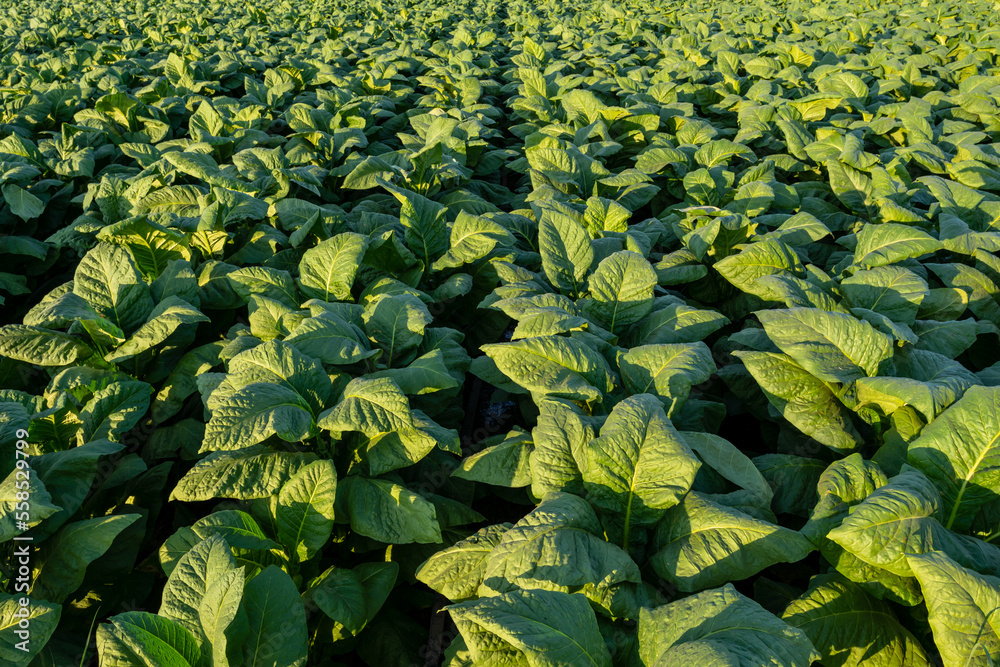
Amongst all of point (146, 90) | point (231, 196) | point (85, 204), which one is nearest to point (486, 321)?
point (231, 196)

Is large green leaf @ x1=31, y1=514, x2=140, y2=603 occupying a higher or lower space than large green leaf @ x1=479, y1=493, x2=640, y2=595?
lower

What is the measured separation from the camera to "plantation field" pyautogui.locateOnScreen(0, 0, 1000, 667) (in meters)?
1.53

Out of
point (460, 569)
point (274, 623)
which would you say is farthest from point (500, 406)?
point (274, 623)

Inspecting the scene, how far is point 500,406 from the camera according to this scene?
3002 mm

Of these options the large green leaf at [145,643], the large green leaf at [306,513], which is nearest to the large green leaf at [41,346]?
the large green leaf at [306,513]

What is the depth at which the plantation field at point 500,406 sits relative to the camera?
5.02 feet

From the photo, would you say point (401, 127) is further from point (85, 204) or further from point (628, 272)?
point (628, 272)

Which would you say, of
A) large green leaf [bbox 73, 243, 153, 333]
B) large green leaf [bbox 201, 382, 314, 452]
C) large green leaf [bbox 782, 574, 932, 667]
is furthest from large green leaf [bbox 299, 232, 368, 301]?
large green leaf [bbox 782, 574, 932, 667]

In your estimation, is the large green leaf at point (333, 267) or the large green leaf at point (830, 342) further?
the large green leaf at point (333, 267)

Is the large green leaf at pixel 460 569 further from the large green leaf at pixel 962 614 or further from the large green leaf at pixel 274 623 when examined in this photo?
the large green leaf at pixel 962 614

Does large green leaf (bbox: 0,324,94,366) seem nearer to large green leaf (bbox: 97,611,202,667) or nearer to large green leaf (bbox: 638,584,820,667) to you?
large green leaf (bbox: 97,611,202,667)

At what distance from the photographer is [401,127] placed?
5.64 meters

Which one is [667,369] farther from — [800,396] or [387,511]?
[387,511]

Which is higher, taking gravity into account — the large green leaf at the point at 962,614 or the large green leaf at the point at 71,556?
the large green leaf at the point at 962,614
